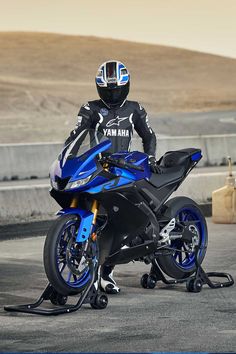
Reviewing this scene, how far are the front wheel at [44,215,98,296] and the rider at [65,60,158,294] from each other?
0.80 m

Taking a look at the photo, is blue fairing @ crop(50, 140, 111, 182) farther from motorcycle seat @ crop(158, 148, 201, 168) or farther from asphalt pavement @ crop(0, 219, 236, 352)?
motorcycle seat @ crop(158, 148, 201, 168)

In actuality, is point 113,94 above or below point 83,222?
above

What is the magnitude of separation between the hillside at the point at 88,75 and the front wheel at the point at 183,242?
45687 mm

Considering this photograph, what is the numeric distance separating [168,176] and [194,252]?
78cm

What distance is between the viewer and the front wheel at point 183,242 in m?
10.7

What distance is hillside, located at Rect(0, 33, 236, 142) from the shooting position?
235ft

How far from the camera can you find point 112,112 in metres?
10.7

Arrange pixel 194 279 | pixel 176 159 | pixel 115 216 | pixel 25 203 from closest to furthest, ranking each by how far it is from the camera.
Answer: pixel 115 216 → pixel 194 279 → pixel 176 159 → pixel 25 203

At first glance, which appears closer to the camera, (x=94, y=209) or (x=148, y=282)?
(x=94, y=209)

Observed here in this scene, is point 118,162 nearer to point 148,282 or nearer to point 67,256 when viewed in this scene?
point 67,256

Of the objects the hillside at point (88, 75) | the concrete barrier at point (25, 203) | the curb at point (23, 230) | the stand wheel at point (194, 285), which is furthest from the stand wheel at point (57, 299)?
the hillside at point (88, 75)

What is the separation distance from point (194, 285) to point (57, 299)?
1.36 meters

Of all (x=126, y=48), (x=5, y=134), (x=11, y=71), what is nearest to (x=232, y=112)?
(x=5, y=134)

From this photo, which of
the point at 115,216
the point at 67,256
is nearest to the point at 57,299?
the point at 67,256
